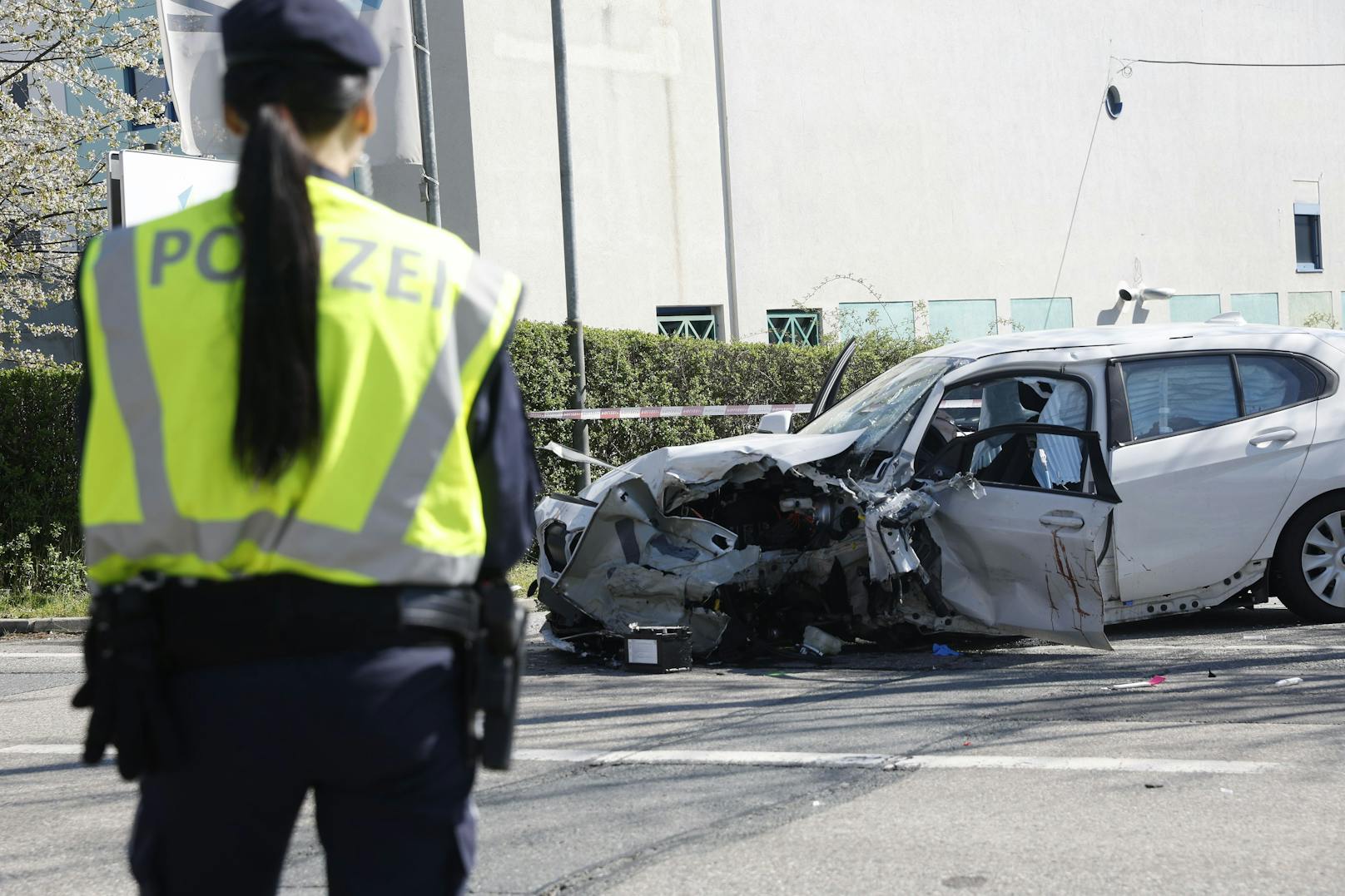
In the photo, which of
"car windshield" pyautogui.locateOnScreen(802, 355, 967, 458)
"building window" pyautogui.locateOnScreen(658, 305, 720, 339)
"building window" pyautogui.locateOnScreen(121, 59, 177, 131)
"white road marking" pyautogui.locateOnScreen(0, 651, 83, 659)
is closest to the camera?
"car windshield" pyautogui.locateOnScreen(802, 355, 967, 458)

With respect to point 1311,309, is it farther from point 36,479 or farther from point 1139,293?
point 36,479

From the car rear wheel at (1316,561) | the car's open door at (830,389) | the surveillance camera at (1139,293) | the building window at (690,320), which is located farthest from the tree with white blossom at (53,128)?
the surveillance camera at (1139,293)

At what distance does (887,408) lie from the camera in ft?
27.0

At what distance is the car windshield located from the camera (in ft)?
26.0

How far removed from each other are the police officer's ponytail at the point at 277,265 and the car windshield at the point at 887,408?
617 cm

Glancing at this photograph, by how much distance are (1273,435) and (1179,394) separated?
1.87 ft

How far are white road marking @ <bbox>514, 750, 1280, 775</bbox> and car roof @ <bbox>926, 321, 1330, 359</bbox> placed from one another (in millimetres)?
3337

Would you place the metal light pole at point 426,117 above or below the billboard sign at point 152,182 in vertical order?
above

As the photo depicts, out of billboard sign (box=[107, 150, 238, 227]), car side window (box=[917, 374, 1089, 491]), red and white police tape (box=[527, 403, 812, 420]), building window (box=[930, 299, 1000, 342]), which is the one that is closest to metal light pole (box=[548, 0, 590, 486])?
red and white police tape (box=[527, 403, 812, 420])

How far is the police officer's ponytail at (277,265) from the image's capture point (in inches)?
70.4

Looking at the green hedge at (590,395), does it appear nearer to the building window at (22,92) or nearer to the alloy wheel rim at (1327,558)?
the building window at (22,92)

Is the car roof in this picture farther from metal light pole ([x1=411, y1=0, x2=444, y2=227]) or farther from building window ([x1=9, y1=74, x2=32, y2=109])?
building window ([x1=9, y1=74, x2=32, y2=109])

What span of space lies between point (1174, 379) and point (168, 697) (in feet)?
24.0

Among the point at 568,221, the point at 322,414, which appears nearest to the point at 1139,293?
the point at 568,221
